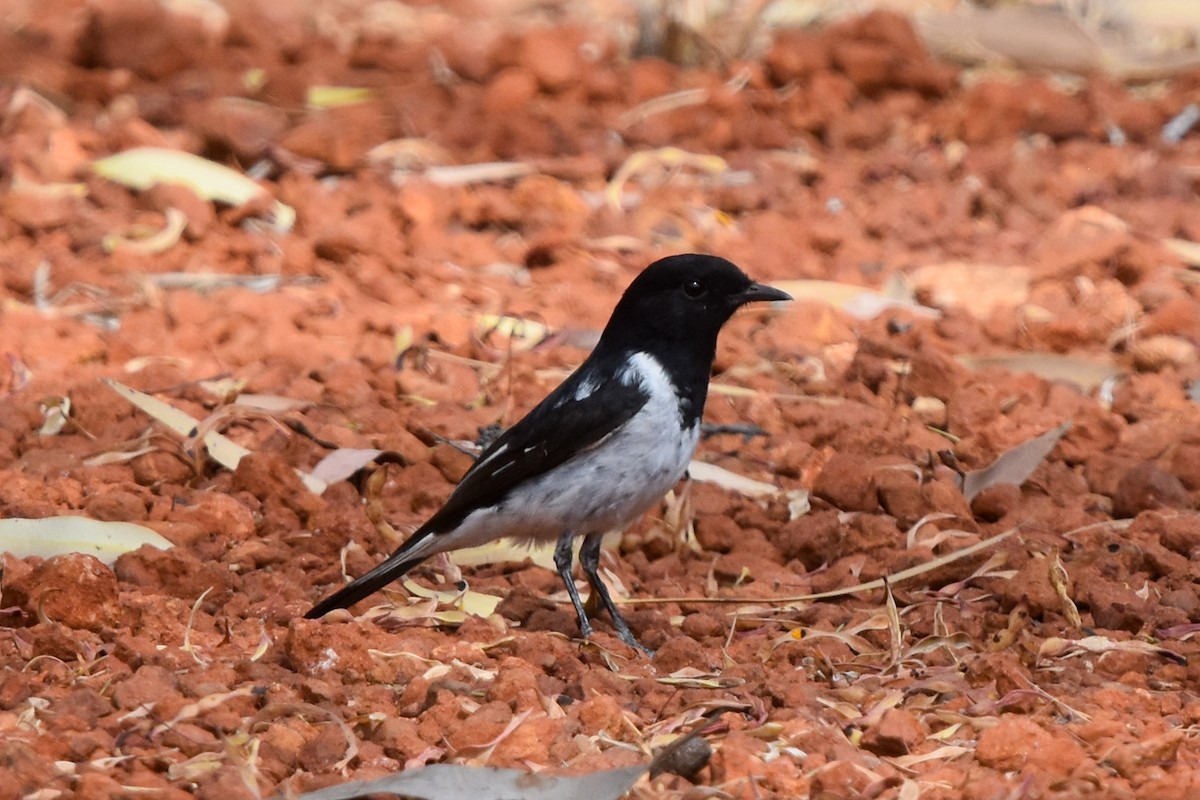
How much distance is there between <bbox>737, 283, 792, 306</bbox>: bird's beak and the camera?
603 cm

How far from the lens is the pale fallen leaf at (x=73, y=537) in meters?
5.45

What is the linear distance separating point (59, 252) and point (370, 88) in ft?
8.93

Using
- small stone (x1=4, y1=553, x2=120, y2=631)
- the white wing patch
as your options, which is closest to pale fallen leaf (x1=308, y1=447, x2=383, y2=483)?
the white wing patch

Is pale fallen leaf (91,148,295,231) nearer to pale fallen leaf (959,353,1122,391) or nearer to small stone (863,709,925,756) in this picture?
pale fallen leaf (959,353,1122,391)

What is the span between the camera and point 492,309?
789 cm

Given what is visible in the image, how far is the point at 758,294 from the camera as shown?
19.9ft

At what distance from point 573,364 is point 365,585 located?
2207 mm

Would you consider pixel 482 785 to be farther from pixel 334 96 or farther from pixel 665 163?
pixel 334 96

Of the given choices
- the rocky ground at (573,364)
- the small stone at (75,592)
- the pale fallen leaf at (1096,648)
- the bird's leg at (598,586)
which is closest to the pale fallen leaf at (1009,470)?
the rocky ground at (573,364)

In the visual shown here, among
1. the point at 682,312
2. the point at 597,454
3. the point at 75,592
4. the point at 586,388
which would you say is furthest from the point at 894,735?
the point at 75,592

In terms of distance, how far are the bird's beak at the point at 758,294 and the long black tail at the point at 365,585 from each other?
1.45 meters

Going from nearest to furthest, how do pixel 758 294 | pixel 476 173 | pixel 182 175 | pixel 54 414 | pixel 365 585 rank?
1. pixel 365 585
2. pixel 758 294
3. pixel 54 414
4. pixel 182 175
5. pixel 476 173

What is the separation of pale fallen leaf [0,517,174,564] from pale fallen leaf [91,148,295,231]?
11.5ft

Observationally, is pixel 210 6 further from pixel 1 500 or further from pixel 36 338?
pixel 1 500
